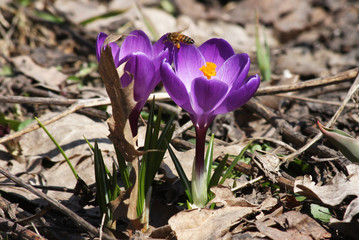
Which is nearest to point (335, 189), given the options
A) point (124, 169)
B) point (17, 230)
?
point (124, 169)

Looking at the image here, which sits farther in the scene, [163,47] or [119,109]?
[163,47]

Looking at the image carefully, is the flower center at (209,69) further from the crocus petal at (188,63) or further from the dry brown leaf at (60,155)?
the dry brown leaf at (60,155)

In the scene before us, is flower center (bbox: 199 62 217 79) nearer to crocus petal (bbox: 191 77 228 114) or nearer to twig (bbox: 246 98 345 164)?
crocus petal (bbox: 191 77 228 114)

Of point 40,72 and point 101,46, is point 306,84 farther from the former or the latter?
point 40,72

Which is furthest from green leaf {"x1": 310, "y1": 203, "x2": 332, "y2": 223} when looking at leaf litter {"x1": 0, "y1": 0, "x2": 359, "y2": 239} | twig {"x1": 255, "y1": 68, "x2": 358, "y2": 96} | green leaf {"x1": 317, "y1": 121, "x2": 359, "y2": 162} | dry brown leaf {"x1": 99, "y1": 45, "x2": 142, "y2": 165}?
twig {"x1": 255, "y1": 68, "x2": 358, "y2": 96}

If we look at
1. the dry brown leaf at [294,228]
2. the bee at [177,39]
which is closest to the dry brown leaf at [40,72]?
the bee at [177,39]

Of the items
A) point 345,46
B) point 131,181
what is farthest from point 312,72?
point 131,181
